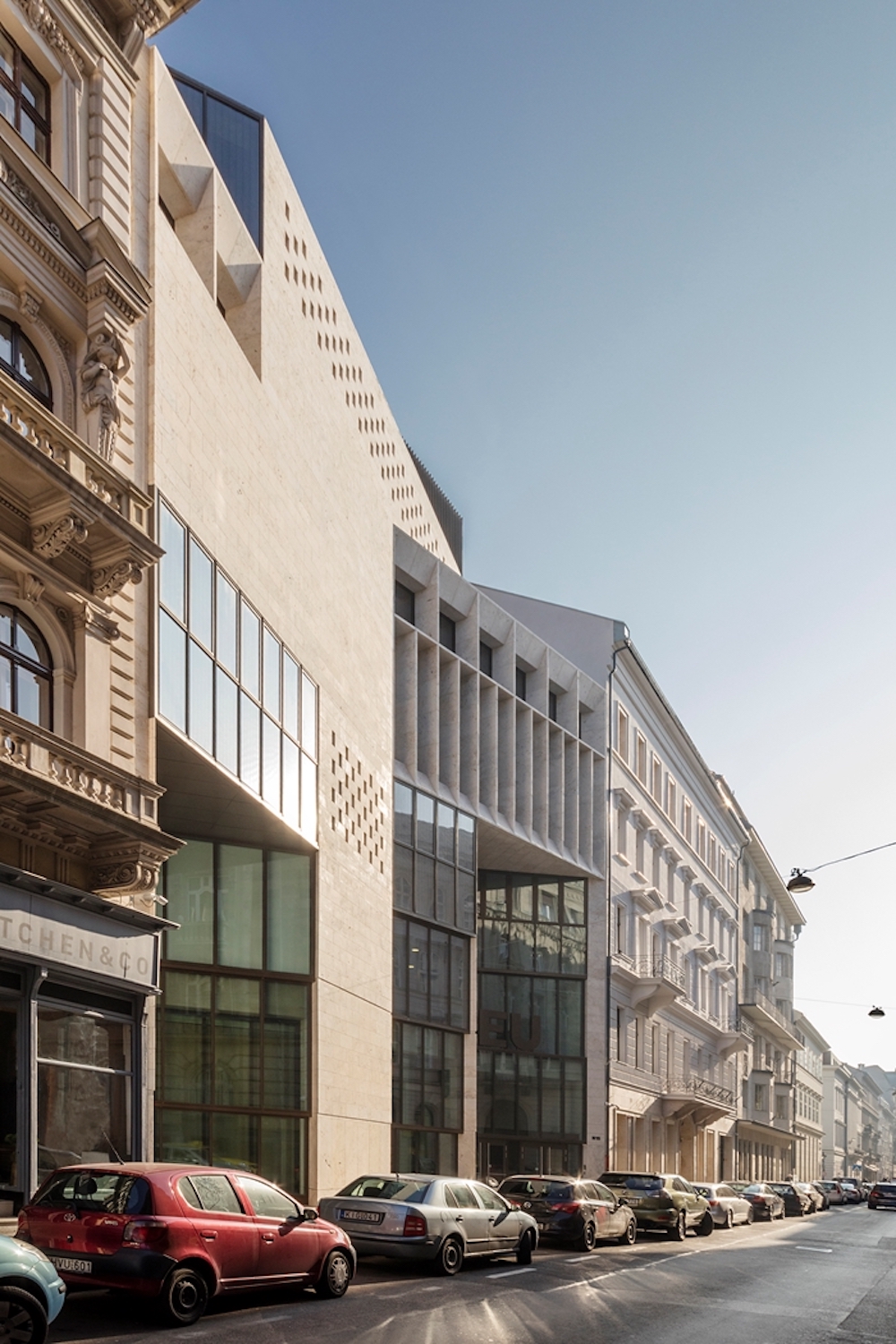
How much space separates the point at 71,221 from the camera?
62.4 feet

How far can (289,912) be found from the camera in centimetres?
2750

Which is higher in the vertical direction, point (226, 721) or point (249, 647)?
point (249, 647)

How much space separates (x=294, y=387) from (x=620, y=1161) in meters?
29.8

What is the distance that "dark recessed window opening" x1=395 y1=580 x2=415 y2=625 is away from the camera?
3675cm

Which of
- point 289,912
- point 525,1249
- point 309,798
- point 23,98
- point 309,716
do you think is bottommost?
point 525,1249

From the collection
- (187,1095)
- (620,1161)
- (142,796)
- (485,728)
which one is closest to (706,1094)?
(620,1161)

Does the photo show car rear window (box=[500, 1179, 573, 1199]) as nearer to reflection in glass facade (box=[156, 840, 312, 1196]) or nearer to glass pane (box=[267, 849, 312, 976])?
Result: reflection in glass facade (box=[156, 840, 312, 1196])

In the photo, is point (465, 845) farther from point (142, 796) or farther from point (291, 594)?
point (142, 796)

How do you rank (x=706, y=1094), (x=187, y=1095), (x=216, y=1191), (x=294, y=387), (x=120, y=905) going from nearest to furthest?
(x=216, y=1191)
(x=120, y=905)
(x=187, y=1095)
(x=294, y=387)
(x=706, y=1094)

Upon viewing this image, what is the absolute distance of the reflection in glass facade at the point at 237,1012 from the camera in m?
25.9

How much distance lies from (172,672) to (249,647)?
12.1ft

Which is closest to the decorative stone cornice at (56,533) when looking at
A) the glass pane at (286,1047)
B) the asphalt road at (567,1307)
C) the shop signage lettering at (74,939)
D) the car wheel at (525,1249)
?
the shop signage lettering at (74,939)

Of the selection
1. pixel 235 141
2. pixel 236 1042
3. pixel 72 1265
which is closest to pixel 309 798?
pixel 236 1042

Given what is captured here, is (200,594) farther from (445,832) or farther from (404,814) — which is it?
(445,832)
